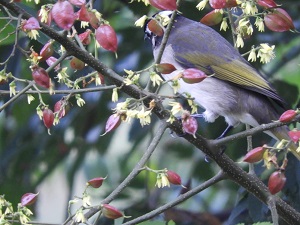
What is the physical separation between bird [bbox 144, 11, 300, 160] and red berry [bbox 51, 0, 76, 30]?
4.32 ft

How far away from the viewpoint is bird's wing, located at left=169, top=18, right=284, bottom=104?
3108 millimetres

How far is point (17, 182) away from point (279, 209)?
1.62m

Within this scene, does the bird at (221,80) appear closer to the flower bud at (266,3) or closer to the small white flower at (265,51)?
the small white flower at (265,51)

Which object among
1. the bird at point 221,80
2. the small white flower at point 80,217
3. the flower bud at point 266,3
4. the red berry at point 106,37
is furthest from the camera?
the bird at point 221,80

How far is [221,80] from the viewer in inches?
130

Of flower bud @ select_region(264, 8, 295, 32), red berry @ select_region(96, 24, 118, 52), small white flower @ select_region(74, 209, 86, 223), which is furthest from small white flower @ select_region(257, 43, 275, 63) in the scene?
small white flower @ select_region(74, 209, 86, 223)

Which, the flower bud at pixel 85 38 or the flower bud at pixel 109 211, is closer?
the flower bud at pixel 109 211

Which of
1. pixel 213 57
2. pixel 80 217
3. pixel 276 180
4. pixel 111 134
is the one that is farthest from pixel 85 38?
pixel 111 134

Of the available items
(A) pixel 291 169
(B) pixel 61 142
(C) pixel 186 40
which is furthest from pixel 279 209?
(B) pixel 61 142

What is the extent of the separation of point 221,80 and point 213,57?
111 mm

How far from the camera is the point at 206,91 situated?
328cm

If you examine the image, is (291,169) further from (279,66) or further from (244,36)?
(279,66)

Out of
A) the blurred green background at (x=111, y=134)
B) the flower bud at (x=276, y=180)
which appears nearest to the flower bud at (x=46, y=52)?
the flower bud at (x=276, y=180)

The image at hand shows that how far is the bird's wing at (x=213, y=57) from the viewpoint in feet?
10.2
